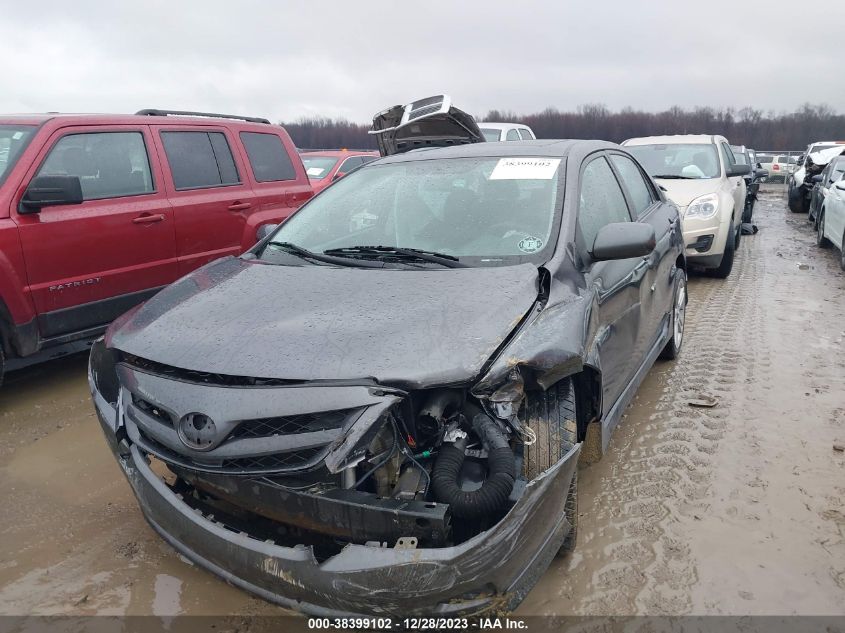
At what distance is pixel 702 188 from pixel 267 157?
5165 mm

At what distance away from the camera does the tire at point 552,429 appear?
7.26 feet

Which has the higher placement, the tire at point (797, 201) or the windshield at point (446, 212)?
the windshield at point (446, 212)

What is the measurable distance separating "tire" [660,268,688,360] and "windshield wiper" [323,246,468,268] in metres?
2.39

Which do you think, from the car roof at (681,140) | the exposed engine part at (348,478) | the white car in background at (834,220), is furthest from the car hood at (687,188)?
the exposed engine part at (348,478)

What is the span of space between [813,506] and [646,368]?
1151mm

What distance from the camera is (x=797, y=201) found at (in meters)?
16.3

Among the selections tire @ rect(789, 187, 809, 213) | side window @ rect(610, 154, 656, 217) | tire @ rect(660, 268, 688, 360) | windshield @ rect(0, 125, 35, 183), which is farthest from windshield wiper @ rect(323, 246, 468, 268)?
tire @ rect(789, 187, 809, 213)

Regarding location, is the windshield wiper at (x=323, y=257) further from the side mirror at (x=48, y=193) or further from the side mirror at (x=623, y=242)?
the side mirror at (x=48, y=193)

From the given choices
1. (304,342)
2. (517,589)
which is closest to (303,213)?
(304,342)

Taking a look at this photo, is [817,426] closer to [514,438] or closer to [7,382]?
[514,438]

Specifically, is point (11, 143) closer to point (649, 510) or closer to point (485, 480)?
point (485, 480)

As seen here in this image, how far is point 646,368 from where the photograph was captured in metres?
3.82

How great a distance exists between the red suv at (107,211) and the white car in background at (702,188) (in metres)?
4.27

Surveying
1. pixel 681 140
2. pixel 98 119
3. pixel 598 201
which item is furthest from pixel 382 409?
pixel 681 140
